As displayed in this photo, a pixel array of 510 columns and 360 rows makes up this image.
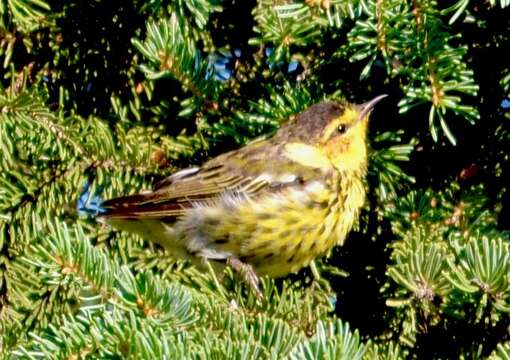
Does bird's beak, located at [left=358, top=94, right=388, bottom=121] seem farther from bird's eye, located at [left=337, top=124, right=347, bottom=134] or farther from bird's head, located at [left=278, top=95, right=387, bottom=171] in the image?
bird's eye, located at [left=337, top=124, right=347, bottom=134]

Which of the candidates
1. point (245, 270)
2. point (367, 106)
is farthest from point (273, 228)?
point (367, 106)

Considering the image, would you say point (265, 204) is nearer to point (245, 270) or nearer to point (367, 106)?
point (245, 270)

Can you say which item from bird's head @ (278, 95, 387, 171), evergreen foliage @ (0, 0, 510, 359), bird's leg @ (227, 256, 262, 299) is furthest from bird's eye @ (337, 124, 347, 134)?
bird's leg @ (227, 256, 262, 299)

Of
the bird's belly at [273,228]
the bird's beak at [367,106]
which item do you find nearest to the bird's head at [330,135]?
the bird's beak at [367,106]

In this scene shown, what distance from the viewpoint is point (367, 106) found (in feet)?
10.4

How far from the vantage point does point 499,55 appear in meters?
3.16

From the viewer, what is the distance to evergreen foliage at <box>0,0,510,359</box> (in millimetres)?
2809

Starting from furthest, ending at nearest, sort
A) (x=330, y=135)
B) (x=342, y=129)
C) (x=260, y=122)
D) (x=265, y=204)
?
1. (x=330, y=135)
2. (x=342, y=129)
3. (x=265, y=204)
4. (x=260, y=122)

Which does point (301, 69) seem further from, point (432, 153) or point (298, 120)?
point (432, 153)

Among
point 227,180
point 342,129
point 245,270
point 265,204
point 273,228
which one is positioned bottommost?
point 245,270

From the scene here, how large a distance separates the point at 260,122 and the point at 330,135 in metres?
0.63

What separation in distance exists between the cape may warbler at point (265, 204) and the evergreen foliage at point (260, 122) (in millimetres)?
79

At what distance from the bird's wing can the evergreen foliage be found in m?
0.07

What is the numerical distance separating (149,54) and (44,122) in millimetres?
391
